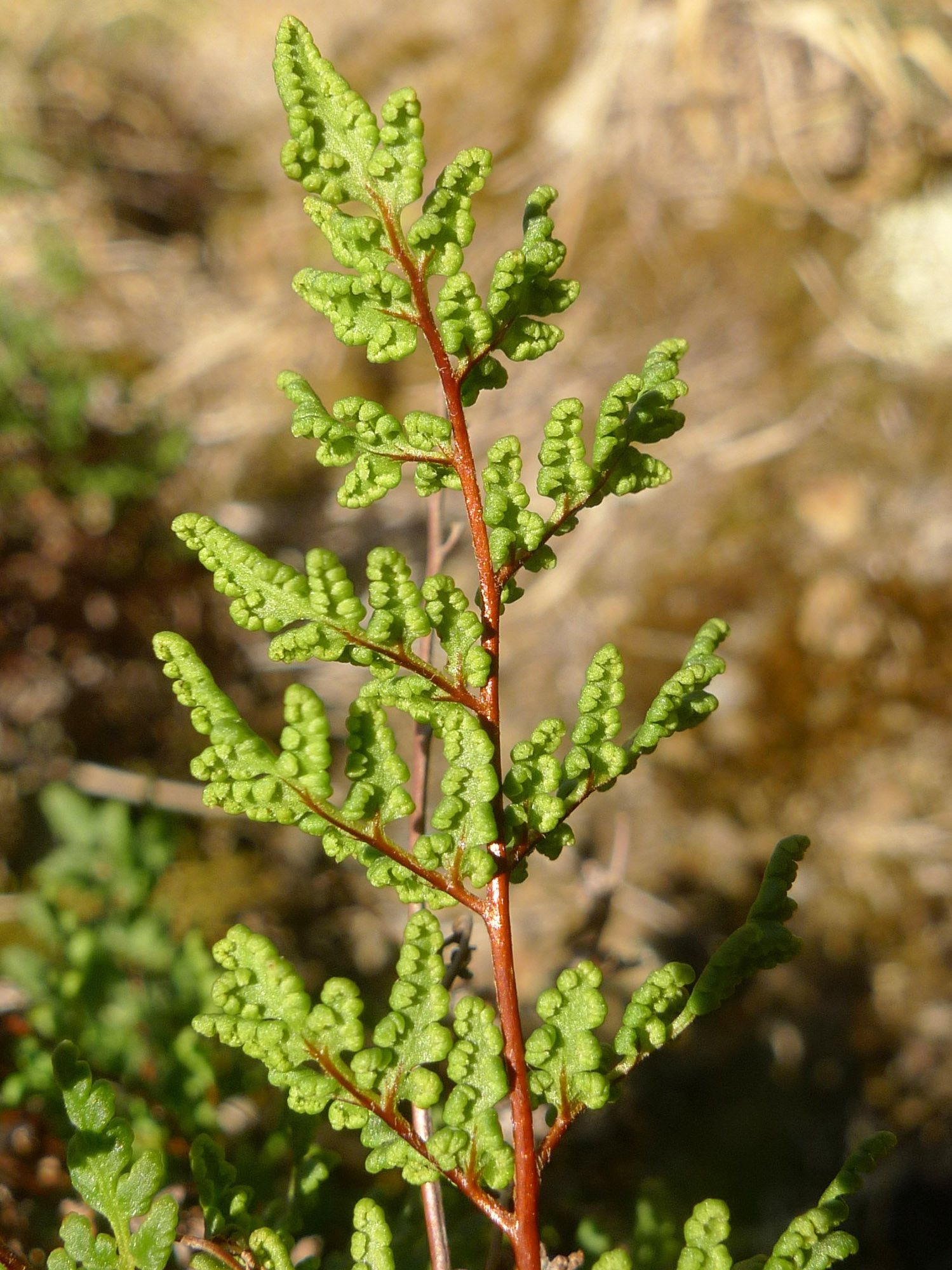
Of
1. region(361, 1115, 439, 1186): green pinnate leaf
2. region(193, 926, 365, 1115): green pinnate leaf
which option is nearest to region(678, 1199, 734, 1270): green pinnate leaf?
region(361, 1115, 439, 1186): green pinnate leaf

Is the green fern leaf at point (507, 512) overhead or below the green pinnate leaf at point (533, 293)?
below

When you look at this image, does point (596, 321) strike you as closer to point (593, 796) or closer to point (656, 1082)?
point (593, 796)

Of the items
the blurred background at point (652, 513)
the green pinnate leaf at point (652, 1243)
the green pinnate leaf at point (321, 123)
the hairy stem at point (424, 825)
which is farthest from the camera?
the blurred background at point (652, 513)

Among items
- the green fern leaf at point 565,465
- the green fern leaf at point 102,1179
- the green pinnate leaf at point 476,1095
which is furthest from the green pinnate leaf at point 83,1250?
the green fern leaf at point 565,465

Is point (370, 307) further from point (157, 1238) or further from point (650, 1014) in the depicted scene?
point (157, 1238)

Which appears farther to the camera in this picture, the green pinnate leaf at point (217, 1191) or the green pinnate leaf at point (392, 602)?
the green pinnate leaf at point (217, 1191)

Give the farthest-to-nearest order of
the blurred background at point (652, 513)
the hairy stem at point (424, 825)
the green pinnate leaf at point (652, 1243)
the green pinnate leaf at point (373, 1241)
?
the blurred background at point (652, 513), the green pinnate leaf at point (652, 1243), the hairy stem at point (424, 825), the green pinnate leaf at point (373, 1241)

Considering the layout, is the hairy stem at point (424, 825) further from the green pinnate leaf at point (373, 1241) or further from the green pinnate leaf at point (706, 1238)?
the green pinnate leaf at point (706, 1238)
